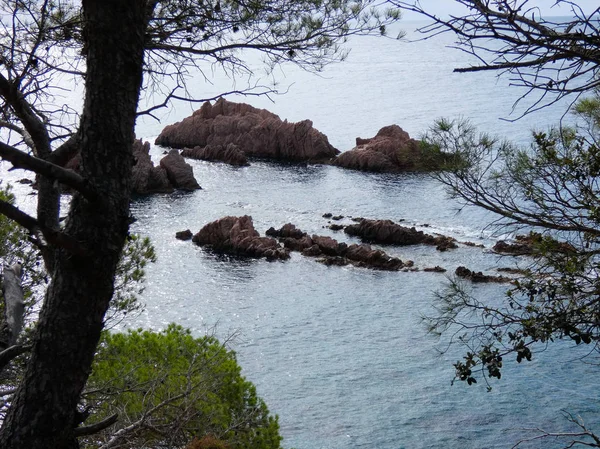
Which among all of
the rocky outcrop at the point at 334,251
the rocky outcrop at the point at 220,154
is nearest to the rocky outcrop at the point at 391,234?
the rocky outcrop at the point at 334,251

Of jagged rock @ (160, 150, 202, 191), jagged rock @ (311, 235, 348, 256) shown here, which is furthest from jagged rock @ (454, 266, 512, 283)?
jagged rock @ (160, 150, 202, 191)

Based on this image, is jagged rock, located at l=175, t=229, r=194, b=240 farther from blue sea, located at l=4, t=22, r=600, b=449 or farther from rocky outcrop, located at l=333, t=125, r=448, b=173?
rocky outcrop, located at l=333, t=125, r=448, b=173

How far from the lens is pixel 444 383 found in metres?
22.6

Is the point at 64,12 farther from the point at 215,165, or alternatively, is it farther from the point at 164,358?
the point at 215,165

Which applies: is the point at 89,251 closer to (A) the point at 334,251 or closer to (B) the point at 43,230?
(B) the point at 43,230

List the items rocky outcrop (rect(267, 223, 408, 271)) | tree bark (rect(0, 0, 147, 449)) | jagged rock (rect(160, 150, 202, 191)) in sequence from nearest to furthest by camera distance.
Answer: tree bark (rect(0, 0, 147, 449)), rocky outcrop (rect(267, 223, 408, 271)), jagged rock (rect(160, 150, 202, 191))

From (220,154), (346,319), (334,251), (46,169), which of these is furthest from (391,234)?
(46,169)

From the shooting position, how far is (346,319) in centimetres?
2775

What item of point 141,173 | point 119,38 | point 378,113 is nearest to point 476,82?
point 378,113

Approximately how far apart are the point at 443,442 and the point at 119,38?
675 inches

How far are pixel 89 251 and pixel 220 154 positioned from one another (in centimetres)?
5140

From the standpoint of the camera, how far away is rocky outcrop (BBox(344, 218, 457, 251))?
114 ft

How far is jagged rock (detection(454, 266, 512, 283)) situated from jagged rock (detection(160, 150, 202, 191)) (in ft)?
69.2

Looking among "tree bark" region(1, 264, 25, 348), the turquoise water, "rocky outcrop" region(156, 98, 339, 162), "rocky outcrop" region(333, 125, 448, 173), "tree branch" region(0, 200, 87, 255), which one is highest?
"rocky outcrop" region(156, 98, 339, 162)
